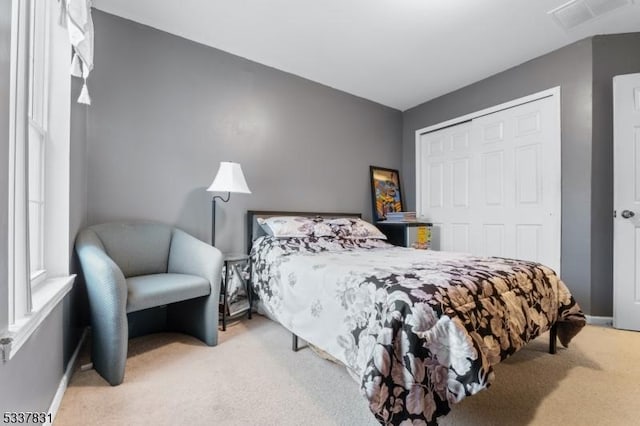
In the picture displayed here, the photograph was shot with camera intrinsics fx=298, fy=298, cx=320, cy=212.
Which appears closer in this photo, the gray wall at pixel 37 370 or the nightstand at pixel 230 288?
the gray wall at pixel 37 370

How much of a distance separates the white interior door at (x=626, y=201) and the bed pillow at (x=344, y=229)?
193cm

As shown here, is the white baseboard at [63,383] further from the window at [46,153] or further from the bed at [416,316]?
the bed at [416,316]

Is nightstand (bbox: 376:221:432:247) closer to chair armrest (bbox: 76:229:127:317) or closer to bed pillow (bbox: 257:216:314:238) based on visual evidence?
bed pillow (bbox: 257:216:314:238)

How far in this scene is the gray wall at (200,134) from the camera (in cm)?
225

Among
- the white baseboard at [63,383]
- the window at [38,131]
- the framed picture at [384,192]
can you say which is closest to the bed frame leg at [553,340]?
the framed picture at [384,192]

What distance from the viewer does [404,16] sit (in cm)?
229

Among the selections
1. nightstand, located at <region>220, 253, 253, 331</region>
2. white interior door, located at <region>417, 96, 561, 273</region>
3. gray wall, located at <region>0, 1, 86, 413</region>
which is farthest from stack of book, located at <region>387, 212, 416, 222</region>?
gray wall, located at <region>0, 1, 86, 413</region>

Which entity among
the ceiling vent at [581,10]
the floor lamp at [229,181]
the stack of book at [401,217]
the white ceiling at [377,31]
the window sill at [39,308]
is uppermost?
the ceiling vent at [581,10]

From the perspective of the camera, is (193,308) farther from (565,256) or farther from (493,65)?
(493,65)

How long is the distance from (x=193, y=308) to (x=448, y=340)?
5.70 feet

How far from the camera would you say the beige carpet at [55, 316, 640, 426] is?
1319 millimetres

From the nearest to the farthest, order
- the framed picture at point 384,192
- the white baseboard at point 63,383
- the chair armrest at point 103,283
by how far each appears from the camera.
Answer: the white baseboard at point 63,383
the chair armrest at point 103,283
the framed picture at point 384,192

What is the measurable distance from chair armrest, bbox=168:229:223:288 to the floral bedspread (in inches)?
17.3

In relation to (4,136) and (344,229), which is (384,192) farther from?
(4,136)
